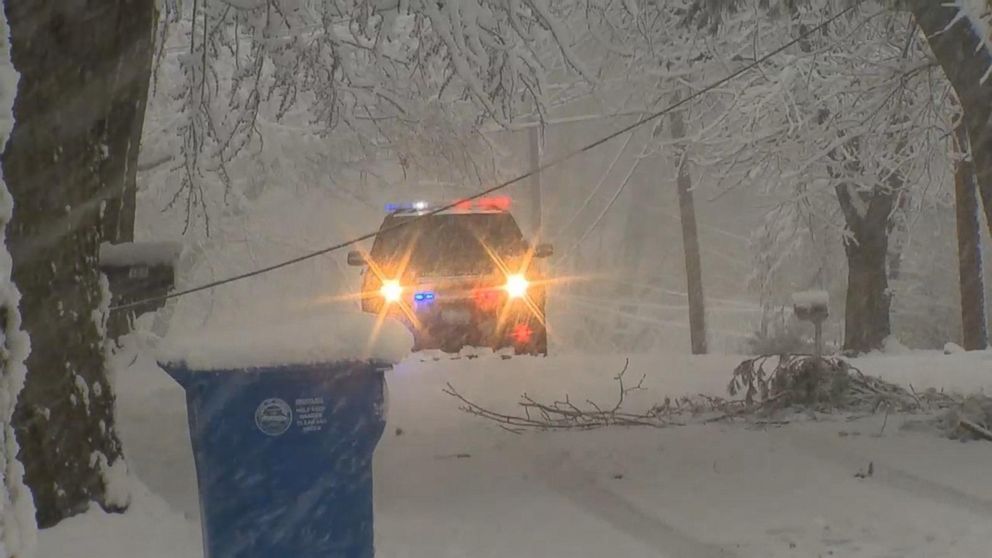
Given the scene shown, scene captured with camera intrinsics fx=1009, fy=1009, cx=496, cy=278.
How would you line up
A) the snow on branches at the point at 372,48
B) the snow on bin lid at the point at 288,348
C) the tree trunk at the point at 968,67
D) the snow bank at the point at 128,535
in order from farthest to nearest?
the snow on branches at the point at 372,48 < the tree trunk at the point at 968,67 < the snow bank at the point at 128,535 < the snow on bin lid at the point at 288,348

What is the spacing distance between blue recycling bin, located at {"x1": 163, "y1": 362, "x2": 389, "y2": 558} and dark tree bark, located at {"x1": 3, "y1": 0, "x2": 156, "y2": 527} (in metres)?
1.45

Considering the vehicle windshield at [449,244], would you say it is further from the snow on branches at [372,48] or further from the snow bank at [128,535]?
the snow bank at [128,535]

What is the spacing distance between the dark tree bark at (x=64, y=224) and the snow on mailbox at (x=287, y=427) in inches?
56.7

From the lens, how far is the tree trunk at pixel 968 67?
6582mm

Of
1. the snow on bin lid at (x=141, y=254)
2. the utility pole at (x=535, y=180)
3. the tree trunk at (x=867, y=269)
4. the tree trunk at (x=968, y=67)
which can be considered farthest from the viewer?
the utility pole at (x=535, y=180)

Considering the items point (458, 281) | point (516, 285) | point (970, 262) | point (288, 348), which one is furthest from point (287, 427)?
point (970, 262)

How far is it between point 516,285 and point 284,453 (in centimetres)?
759

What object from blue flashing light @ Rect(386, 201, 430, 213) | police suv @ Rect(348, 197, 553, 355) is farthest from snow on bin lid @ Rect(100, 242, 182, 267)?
blue flashing light @ Rect(386, 201, 430, 213)

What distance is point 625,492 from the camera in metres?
5.40

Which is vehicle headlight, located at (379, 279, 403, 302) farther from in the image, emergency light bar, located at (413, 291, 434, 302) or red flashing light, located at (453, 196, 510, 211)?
red flashing light, located at (453, 196, 510, 211)

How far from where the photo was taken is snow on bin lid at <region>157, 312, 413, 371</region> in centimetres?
330

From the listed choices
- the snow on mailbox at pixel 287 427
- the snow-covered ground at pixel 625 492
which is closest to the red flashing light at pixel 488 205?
the snow-covered ground at pixel 625 492

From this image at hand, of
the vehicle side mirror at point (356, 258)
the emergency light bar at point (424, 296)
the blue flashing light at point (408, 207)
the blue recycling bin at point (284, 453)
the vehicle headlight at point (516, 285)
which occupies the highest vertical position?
the blue flashing light at point (408, 207)

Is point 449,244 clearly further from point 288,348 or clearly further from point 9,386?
point 9,386
